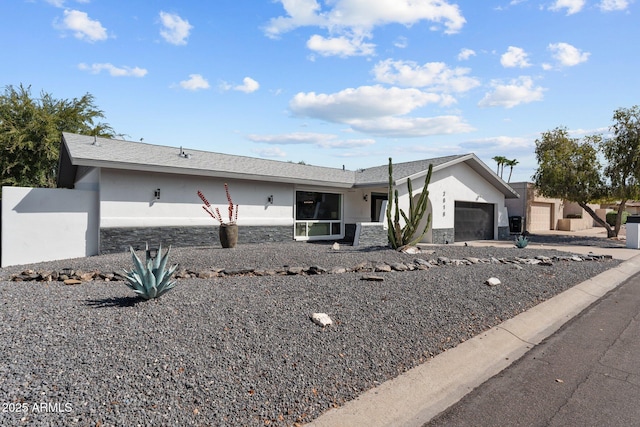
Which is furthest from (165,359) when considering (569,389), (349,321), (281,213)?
(281,213)

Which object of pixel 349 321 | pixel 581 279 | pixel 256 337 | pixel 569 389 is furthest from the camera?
pixel 581 279

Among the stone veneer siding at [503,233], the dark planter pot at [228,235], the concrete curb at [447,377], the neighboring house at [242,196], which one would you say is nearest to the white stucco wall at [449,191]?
the neighboring house at [242,196]

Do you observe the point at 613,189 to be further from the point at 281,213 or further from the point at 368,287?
the point at 368,287

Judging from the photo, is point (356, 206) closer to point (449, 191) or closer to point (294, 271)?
point (449, 191)

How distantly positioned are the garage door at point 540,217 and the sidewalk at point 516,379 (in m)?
22.8

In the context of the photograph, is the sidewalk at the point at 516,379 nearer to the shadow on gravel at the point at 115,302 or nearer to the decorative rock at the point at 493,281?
the decorative rock at the point at 493,281

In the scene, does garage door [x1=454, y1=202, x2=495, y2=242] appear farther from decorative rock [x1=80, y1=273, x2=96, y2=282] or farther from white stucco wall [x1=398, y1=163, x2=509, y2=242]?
decorative rock [x1=80, y1=273, x2=96, y2=282]

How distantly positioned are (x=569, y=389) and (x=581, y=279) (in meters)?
6.46

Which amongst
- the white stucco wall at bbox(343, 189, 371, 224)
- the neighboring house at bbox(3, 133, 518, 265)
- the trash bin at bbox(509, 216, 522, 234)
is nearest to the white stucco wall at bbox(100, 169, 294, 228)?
the neighboring house at bbox(3, 133, 518, 265)

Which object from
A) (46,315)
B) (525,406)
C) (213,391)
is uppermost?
(46,315)

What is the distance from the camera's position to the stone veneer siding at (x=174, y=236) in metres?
12.0

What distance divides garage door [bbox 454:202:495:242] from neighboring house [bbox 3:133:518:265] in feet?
0.18

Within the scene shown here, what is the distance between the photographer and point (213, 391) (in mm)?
3365

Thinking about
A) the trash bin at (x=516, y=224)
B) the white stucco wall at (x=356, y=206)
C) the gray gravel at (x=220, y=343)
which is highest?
the white stucco wall at (x=356, y=206)
